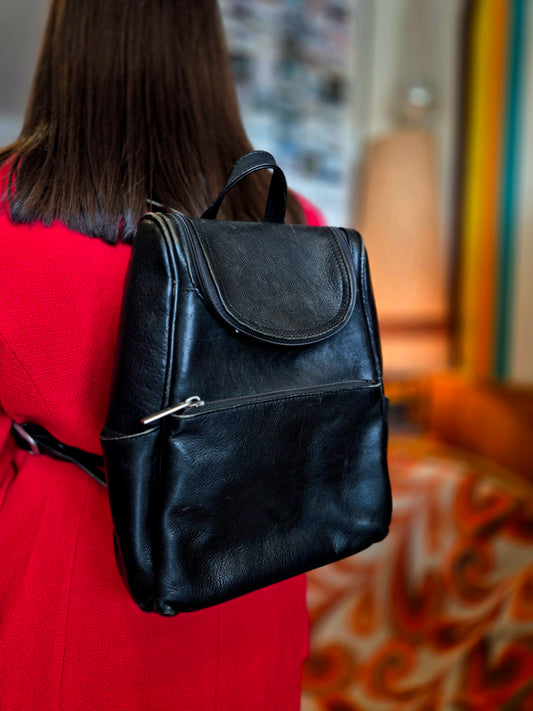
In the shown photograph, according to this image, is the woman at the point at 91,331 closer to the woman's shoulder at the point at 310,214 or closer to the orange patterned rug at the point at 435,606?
the woman's shoulder at the point at 310,214

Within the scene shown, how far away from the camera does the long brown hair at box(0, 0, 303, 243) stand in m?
0.59

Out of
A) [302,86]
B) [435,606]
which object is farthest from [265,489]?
[302,86]

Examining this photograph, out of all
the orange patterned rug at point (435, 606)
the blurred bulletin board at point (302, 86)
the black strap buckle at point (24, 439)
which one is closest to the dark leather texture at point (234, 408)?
the black strap buckle at point (24, 439)

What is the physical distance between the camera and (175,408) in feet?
1.67

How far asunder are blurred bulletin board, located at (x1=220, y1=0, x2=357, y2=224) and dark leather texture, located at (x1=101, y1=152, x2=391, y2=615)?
1.31m

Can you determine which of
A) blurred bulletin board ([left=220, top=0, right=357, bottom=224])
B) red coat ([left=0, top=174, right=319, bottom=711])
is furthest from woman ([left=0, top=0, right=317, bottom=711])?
blurred bulletin board ([left=220, top=0, right=357, bottom=224])

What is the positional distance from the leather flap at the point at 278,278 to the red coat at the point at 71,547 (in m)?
0.11

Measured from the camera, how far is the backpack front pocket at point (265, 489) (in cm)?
52

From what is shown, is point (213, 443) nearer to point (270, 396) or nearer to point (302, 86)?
point (270, 396)

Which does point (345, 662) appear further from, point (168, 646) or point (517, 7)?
point (517, 7)

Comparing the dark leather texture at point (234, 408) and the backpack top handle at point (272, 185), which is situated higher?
the backpack top handle at point (272, 185)

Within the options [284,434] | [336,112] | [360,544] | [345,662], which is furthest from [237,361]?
[336,112]

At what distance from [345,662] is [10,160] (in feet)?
4.35

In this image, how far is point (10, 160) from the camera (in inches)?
24.0
